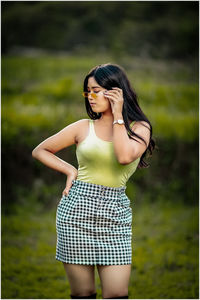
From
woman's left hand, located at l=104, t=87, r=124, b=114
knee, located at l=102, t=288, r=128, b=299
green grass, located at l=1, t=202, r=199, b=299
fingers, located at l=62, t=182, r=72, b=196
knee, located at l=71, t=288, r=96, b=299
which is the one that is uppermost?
woman's left hand, located at l=104, t=87, r=124, b=114

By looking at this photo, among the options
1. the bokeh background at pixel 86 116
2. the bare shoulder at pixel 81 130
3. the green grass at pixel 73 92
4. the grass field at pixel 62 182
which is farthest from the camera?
the green grass at pixel 73 92

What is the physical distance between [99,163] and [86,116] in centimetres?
577

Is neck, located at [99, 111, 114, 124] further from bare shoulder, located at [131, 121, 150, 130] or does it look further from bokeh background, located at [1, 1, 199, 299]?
bokeh background, located at [1, 1, 199, 299]

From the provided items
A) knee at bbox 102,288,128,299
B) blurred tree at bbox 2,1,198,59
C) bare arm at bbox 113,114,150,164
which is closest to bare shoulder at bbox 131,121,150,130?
bare arm at bbox 113,114,150,164

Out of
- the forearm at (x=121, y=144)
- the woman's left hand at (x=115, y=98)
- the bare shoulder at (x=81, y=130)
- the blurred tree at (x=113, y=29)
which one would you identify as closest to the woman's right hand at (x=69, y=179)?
the bare shoulder at (x=81, y=130)

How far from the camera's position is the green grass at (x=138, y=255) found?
461cm

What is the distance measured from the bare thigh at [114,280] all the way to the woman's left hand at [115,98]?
2.89 ft

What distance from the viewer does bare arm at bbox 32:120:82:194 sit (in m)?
2.82

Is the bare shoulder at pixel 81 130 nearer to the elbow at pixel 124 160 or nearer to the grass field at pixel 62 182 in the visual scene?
the elbow at pixel 124 160

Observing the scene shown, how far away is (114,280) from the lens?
262 centimetres

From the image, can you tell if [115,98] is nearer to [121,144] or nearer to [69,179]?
[121,144]

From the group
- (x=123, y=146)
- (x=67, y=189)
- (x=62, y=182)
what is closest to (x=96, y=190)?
(x=67, y=189)

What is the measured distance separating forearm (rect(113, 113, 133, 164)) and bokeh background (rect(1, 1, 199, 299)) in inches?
87.7

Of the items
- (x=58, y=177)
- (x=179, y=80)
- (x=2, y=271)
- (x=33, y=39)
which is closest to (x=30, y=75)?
(x=33, y=39)
